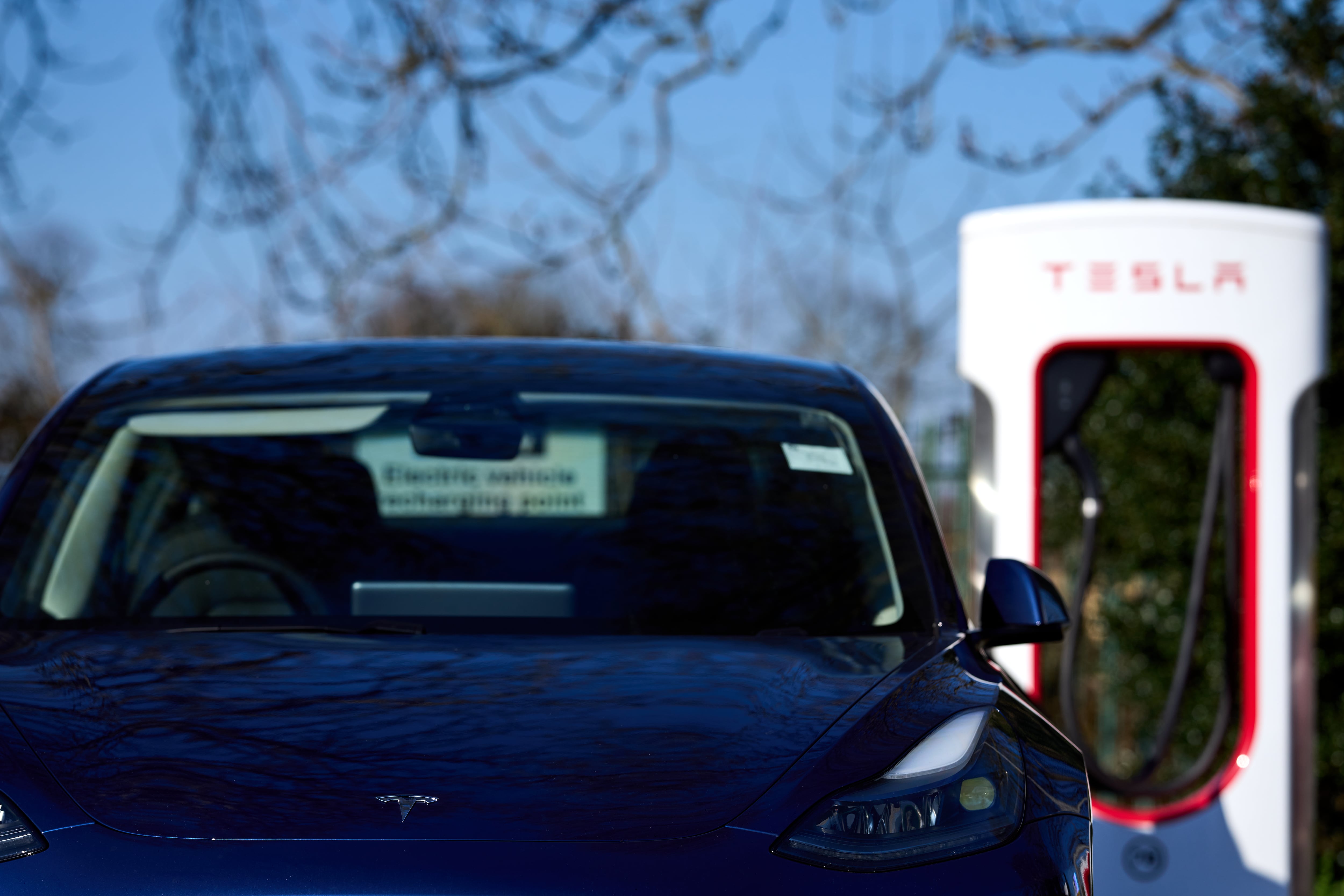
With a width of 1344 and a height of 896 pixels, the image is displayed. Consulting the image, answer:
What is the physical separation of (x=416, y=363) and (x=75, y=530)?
2.40 feet

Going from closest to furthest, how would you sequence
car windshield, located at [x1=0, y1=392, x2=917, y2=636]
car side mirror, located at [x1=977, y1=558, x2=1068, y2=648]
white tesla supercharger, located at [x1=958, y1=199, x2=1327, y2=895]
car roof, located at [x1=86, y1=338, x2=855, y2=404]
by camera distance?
car side mirror, located at [x1=977, y1=558, x2=1068, y2=648] → car windshield, located at [x1=0, y1=392, x2=917, y2=636] → car roof, located at [x1=86, y1=338, x2=855, y2=404] → white tesla supercharger, located at [x1=958, y1=199, x2=1327, y2=895]

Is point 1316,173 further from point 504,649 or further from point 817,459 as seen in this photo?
point 504,649

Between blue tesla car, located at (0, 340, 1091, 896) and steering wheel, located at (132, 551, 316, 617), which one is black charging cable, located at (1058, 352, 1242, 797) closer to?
blue tesla car, located at (0, 340, 1091, 896)

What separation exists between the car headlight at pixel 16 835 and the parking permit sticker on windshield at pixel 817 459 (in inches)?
59.9

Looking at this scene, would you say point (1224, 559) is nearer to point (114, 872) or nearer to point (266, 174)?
point (266, 174)

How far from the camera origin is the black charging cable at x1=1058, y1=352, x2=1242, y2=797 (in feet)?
14.4

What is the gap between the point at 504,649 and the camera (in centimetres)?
209

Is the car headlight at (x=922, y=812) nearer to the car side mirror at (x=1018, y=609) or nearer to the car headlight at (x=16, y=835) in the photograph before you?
the car side mirror at (x=1018, y=609)

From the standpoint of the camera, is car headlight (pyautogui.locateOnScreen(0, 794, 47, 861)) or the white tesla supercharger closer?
car headlight (pyautogui.locateOnScreen(0, 794, 47, 861))

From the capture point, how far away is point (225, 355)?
2922mm

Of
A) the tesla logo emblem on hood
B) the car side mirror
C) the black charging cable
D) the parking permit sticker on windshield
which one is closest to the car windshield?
the parking permit sticker on windshield

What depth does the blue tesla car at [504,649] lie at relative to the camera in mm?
1575

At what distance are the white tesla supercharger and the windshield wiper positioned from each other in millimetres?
2271

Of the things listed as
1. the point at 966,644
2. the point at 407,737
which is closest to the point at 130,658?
the point at 407,737
